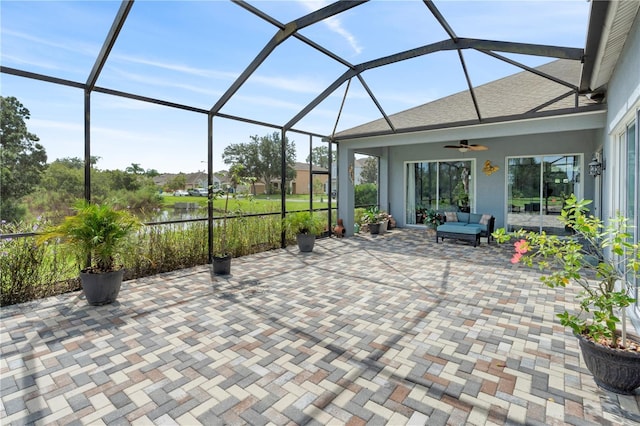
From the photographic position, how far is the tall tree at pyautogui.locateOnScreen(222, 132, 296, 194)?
8.53 m

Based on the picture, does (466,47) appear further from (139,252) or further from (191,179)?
(139,252)

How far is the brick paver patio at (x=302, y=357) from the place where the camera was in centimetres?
243

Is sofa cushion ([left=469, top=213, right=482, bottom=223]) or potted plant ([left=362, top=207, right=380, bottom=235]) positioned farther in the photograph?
potted plant ([left=362, top=207, right=380, bottom=235])

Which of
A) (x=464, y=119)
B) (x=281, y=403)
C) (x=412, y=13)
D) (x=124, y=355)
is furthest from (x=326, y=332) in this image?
(x=464, y=119)

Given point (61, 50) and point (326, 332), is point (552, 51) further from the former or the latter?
point (61, 50)

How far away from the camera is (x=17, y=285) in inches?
184

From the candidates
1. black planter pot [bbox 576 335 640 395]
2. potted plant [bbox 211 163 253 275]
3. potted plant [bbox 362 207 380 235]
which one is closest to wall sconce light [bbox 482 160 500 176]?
potted plant [bbox 362 207 380 235]

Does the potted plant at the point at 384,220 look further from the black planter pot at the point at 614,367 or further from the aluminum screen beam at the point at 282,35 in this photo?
the black planter pot at the point at 614,367

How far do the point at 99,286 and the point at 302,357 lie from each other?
10.1 feet

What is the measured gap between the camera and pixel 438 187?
469 inches

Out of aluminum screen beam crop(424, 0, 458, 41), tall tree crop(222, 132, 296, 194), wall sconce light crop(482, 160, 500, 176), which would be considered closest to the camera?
aluminum screen beam crop(424, 0, 458, 41)

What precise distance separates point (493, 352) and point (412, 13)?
187 inches

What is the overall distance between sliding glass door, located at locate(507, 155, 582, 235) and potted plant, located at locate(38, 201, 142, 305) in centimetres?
1026

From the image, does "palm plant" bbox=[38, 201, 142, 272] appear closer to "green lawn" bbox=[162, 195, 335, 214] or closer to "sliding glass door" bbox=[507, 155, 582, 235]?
"green lawn" bbox=[162, 195, 335, 214]
